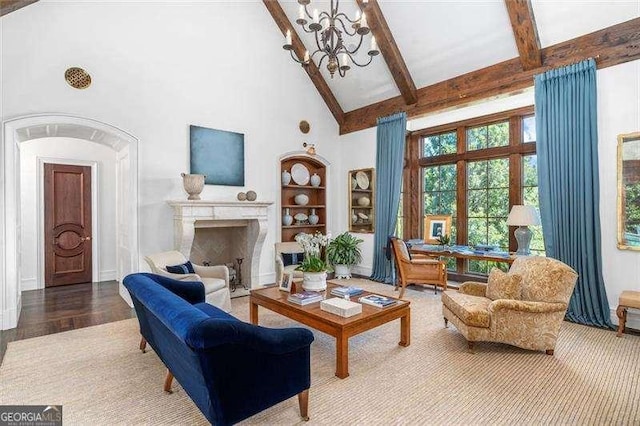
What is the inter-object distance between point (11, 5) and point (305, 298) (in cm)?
425

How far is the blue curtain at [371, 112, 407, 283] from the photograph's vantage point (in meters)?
5.92

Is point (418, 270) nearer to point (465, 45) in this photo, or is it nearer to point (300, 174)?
point (300, 174)

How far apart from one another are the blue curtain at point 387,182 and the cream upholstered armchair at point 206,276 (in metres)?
2.97

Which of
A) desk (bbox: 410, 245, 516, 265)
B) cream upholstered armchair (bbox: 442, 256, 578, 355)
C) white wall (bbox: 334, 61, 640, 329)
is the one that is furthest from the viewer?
desk (bbox: 410, 245, 516, 265)

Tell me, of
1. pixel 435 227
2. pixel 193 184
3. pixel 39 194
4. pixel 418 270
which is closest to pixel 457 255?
pixel 418 270

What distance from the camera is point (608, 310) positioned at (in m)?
3.76

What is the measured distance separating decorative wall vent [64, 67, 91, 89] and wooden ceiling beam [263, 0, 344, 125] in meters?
3.01

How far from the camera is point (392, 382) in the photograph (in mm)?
2594

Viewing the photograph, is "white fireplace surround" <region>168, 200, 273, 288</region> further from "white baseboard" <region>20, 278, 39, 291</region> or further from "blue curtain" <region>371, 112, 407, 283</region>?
"white baseboard" <region>20, 278, 39, 291</region>

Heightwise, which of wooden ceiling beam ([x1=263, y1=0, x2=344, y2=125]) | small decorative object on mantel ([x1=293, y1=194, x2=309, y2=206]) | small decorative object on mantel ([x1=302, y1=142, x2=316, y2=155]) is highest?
wooden ceiling beam ([x1=263, y1=0, x2=344, y2=125])

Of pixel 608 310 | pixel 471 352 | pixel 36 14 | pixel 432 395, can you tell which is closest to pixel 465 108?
→ pixel 608 310

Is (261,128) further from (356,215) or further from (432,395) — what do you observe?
(432,395)

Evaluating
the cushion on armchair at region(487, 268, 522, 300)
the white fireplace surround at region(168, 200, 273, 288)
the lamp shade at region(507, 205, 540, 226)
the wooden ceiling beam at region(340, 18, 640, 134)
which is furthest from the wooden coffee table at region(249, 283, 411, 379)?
the wooden ceiling beam at region(340, 18, 640, 134)

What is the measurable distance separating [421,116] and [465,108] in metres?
0.70
